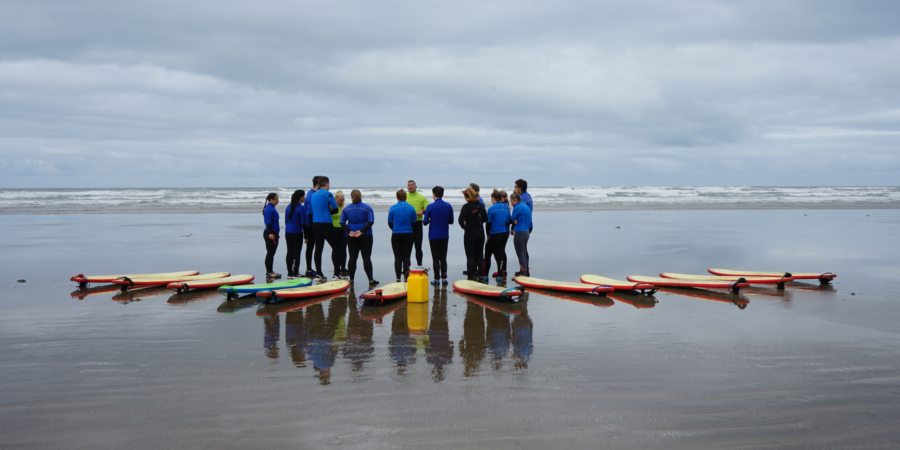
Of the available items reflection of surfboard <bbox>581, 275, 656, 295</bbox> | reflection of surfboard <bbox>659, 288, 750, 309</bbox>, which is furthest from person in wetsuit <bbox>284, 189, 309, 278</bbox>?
reflection of surfboard <bbox>659, 288, 750, 309</bbox>

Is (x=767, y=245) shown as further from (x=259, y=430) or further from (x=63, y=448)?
(x=63, y=448)

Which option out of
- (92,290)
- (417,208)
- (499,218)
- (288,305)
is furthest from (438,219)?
(92,290)

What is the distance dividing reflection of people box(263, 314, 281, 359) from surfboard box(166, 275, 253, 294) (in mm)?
2366

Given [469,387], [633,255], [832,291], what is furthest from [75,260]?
[832,291]

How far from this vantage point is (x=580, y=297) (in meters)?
8.16

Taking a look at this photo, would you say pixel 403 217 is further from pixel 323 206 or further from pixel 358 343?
pixel 358 343

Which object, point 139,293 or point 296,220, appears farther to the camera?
point 296,220

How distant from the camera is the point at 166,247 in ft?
47.5

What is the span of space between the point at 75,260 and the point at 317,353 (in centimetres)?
983

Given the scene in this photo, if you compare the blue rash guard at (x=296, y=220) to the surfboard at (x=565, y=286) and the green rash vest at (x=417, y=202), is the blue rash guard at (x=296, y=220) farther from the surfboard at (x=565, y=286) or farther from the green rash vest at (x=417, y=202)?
the surfboard at (x=565, y=286)

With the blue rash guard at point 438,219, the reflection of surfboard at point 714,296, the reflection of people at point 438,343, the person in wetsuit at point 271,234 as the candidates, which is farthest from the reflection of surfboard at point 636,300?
the person in wetsuit at point 271,234

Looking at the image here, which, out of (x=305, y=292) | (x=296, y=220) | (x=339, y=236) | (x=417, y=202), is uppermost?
(x=417, y=202)

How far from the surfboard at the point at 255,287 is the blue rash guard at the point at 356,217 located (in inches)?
48.1

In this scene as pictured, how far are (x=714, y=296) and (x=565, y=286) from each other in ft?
7.54
